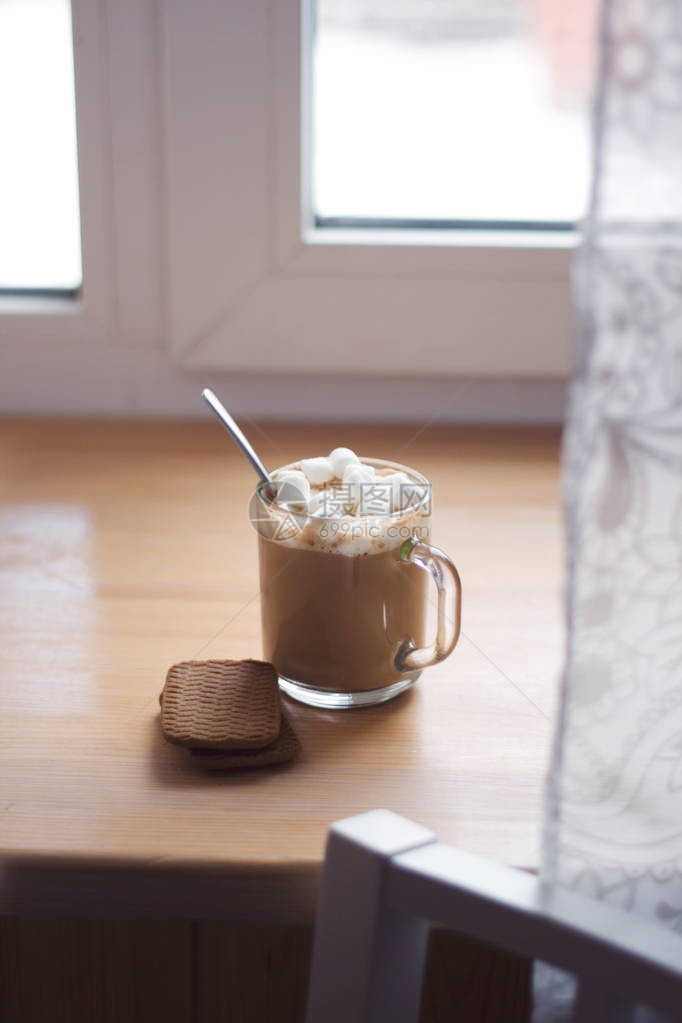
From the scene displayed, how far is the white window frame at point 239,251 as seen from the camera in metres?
0.96

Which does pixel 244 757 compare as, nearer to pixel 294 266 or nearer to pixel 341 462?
pixel 341 462

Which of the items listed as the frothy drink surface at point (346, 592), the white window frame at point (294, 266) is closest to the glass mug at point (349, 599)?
the frothy drink surface at point (346, 592)

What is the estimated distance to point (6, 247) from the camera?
109 centimetres

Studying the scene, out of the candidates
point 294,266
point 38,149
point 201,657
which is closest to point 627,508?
point 201,657

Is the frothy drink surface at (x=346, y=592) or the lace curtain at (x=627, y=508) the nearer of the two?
the lace curtain at (x=627, y=508)

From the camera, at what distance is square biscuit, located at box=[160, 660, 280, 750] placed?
0.55m

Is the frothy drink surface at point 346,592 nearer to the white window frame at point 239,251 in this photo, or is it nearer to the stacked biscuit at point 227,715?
the stacked biscuit at point 227,715

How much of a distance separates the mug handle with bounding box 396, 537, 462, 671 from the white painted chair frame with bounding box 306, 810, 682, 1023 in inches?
6.9

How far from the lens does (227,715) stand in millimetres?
566

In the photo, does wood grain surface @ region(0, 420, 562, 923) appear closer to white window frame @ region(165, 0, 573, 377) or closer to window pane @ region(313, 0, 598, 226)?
white window frame @ region(165, 0, 573, 377)

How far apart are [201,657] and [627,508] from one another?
35 centimetres

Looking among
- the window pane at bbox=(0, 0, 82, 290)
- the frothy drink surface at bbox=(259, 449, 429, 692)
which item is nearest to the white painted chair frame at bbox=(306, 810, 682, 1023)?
the frothy drink surface at bbox=(259, 449, 429, 692)

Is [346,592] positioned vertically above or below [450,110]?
below

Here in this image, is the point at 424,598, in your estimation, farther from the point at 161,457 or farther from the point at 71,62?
the point at 71,62
